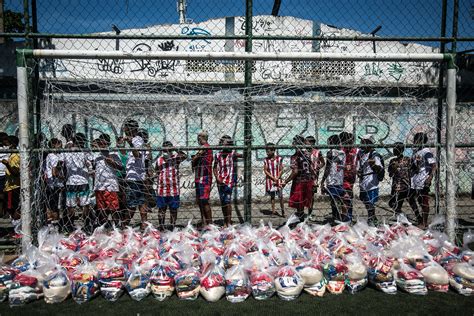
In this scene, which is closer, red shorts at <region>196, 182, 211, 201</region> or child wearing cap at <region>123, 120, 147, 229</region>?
child wearing cap at <region>123, 120, 147, 229</region>

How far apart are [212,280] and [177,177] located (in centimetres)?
173

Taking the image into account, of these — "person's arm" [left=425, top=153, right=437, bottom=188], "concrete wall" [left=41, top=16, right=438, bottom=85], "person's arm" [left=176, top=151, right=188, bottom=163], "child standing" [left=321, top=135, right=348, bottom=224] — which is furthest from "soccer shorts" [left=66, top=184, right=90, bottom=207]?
"person's arm" [left=425, top=153, right=437, bottom=188]

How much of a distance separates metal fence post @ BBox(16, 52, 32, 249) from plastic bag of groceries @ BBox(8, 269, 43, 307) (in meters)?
0.59

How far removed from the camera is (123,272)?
118 inches

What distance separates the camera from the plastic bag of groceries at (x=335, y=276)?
2.99 m

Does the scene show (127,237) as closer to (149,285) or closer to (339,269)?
(149,285)

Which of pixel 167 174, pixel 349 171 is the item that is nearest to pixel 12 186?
pixel 167 174

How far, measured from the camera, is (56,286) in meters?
2.84

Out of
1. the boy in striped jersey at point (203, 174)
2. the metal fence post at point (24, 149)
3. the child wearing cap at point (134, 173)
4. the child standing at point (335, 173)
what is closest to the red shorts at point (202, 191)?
the boy in striped jersey at point (203, 174)

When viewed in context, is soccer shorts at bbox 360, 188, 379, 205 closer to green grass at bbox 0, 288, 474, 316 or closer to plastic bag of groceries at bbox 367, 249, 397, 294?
plastic bag of groceries at bbox 367, 249, 397, 294

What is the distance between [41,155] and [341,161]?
357cm

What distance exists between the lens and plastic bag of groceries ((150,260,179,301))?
2893 mm

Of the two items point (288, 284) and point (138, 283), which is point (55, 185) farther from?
point (288, 284)

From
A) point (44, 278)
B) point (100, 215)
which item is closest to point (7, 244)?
point (100, 215)
